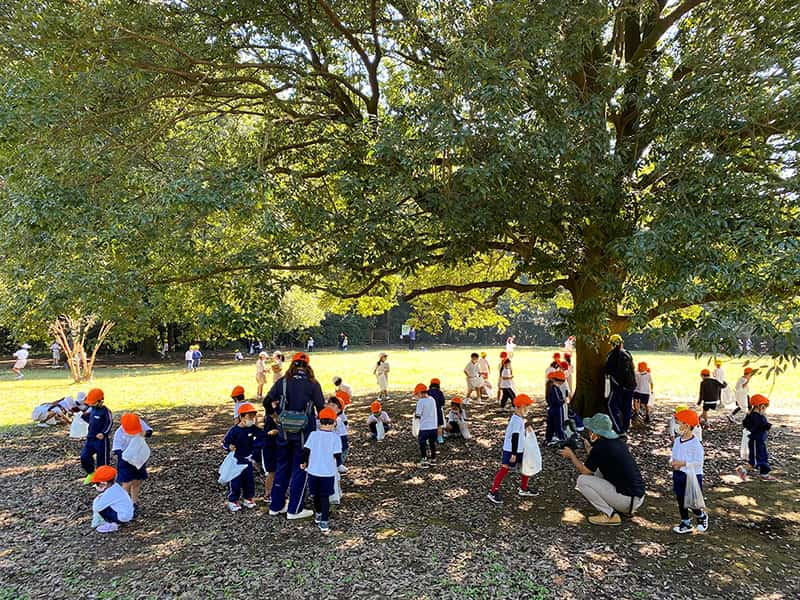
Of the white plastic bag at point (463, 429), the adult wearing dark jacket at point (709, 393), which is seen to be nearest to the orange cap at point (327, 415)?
the white plastic bag at point (463, 429)

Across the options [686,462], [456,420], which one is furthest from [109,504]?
[686,462]

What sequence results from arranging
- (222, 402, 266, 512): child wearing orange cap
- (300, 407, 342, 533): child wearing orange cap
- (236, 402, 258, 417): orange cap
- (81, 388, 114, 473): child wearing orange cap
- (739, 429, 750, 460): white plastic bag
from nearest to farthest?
1. (300, 407, 342, 533): child wearing orange cap
2. (236, 402, 258, 417): orange cap
3. (222, 402, 266, 512): child wearing orange cap
4. (81, 388, 114, 473): child wearing orange cap
5. (739, 429, 750, 460): white plastic bag

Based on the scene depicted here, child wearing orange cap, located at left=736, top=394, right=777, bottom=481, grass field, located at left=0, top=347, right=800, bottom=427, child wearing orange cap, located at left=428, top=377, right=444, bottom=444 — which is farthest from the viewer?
grass field, located at left=0, top=347, right=800, bottom=427

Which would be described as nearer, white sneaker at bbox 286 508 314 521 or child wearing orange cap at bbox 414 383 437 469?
white sneaker at bbox 286 508 314 521

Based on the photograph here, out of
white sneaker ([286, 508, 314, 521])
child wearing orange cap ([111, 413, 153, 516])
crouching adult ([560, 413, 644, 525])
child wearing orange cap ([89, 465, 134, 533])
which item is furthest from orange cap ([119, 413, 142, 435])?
crouching adult ([560, 413, 644, 525])

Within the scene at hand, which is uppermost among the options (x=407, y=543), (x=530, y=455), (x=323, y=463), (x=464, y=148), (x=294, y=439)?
(x=464, y=148)

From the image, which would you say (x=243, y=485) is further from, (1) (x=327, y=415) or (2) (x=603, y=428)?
(2) (x=603, y=428)

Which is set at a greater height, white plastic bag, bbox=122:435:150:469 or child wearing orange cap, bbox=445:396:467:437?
white plastic bag, bbox=122:435:150:469

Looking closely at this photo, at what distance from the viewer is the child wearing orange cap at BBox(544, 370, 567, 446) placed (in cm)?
923

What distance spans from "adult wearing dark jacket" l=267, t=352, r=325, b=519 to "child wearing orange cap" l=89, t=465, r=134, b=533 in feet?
6.01

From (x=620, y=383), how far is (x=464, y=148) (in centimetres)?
640

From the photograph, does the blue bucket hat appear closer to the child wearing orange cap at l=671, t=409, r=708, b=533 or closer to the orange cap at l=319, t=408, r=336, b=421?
the child wearing orange cap at l=671, t=409, r=708, b=533

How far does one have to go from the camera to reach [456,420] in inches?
404

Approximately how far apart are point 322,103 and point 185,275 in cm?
432
